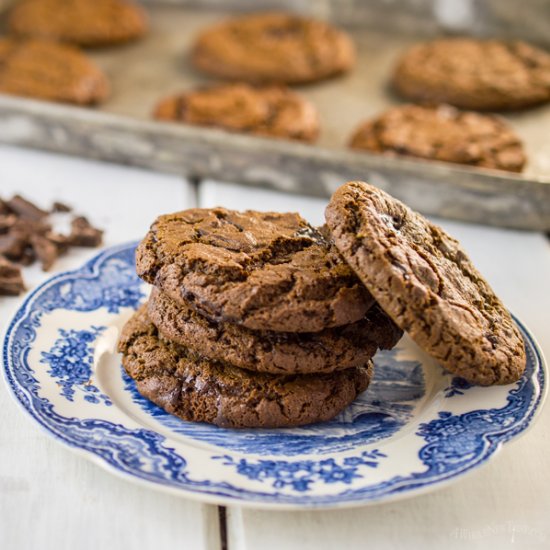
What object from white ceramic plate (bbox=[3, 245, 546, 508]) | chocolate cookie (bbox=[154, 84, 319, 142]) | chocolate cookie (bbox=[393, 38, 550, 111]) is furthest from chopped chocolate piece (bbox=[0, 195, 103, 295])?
chocolate cookie (bbox=[393, 38, 550, 111])

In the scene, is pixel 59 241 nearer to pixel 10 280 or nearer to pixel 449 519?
pixel 10 280

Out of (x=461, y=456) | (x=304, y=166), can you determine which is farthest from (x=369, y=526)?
(x=304, y=166)

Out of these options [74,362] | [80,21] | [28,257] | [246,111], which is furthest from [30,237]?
[80,21]

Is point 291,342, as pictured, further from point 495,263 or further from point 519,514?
point 495,263

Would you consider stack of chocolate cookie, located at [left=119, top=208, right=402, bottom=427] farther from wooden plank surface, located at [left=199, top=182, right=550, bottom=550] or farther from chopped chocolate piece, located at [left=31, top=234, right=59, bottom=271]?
chopped chocolate piece, located at [left=31, top=234, right=59, bottom=271]

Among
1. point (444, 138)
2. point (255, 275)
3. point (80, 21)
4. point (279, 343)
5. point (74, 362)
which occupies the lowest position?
point (80, 21)

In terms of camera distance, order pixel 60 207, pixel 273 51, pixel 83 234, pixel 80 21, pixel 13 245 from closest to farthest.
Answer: pixel 13 245, pixel 83 234, pixel 60 207, pixel 273 51, pixel 80 21

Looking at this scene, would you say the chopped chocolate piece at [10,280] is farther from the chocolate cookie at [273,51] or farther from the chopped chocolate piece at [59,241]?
the chocolate cookie at [273,51]
